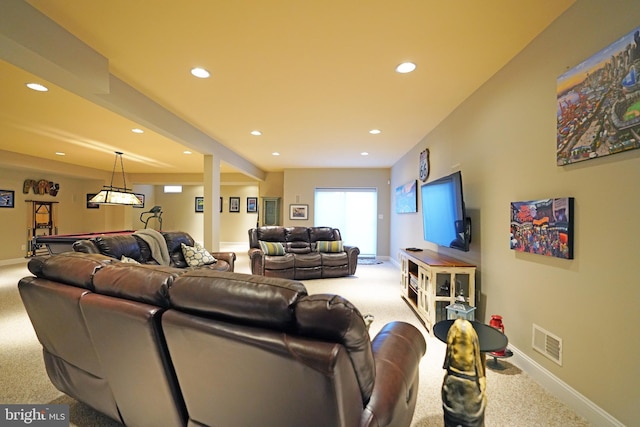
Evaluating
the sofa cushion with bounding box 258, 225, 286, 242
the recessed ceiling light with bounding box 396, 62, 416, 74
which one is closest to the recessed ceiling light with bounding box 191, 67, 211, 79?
the recessed ceiling light with bounding box 396, 62, 416, 74

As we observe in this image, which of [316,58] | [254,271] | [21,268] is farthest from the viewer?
[21,268]

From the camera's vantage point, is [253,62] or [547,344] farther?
[253,62]

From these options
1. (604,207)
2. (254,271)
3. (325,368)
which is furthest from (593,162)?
(254,271)

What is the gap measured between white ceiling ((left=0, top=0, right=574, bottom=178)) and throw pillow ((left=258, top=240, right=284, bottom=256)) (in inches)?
78.6

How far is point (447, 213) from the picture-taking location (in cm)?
319

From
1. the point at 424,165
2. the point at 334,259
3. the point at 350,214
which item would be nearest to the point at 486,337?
the point at 424,165

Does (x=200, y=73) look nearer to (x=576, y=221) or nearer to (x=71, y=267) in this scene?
(x=71, y=267)

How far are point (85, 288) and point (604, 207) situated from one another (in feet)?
8.97

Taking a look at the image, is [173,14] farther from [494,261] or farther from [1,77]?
[494,261]

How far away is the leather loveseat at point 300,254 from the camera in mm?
5062

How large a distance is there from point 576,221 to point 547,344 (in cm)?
89

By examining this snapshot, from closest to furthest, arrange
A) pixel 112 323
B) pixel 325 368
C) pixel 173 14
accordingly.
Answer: pixel 325 368
pixel 112 323
pixel 173 14

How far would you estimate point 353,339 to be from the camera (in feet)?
2.78

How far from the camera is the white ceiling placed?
6.09 feet
